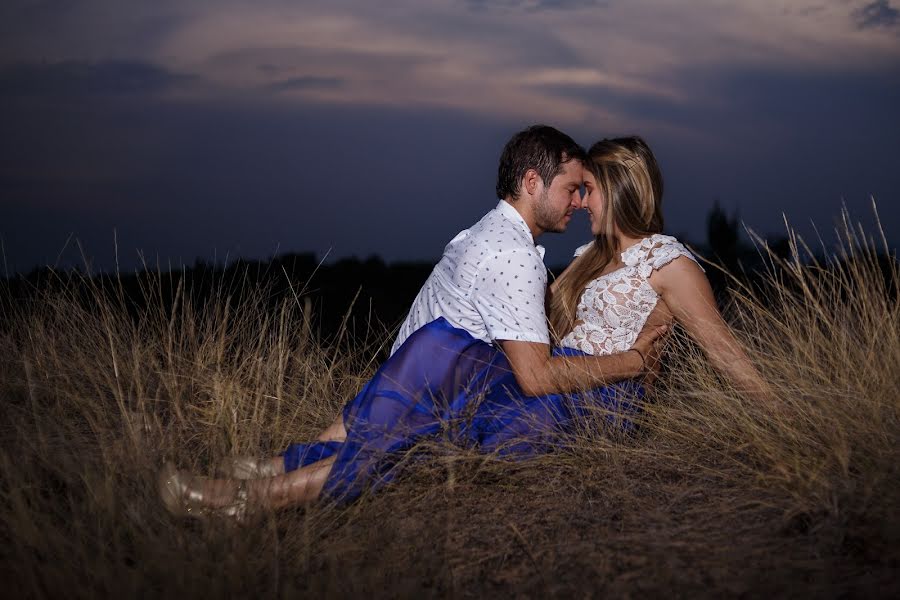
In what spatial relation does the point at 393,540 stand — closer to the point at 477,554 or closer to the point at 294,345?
the point at 477,554

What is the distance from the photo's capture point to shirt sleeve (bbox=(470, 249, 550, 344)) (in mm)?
3301

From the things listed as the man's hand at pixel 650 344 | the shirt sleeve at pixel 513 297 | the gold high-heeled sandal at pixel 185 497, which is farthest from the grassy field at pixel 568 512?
the shirt sleeve at pixel 513 297

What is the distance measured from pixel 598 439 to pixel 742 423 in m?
0.57

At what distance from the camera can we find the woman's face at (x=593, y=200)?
388 centimetres

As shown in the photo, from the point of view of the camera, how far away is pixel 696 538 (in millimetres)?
2867

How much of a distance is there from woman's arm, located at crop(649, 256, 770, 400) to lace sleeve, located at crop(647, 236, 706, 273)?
0.02 meters

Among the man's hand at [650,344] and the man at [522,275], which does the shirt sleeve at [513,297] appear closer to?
the man at [522,275]

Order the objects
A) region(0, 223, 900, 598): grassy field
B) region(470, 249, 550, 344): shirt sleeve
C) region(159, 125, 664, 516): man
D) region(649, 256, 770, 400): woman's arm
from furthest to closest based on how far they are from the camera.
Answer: region(649, 256, 770, 400): woman's arm, region(470, 249, 550, 344): shirt sleeve, region(159, 125, 664, 516): man, region(0, 223, 900, 598): grassy field

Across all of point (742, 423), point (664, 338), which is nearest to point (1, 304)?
point (664, 338)

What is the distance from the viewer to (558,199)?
11.8 ft

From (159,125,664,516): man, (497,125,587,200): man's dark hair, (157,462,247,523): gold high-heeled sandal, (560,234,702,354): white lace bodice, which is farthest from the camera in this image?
(560,234,702,354): white lace bodice

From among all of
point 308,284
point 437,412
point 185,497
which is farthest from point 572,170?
point 308,284

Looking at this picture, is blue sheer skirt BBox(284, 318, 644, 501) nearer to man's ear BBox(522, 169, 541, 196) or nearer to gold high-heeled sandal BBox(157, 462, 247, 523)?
gold high-heeled sandal BBox(157, 462, 247, 523)

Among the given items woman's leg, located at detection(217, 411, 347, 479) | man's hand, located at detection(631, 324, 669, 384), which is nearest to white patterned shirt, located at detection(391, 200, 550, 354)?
man's hand, located at detection(631, 324, 669, 384)
